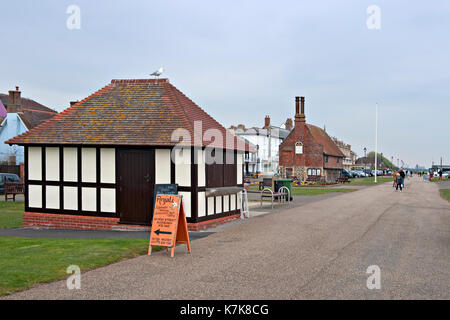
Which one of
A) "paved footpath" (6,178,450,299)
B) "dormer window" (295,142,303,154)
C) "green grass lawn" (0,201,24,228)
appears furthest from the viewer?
"dormer window" (295,142,303,154)

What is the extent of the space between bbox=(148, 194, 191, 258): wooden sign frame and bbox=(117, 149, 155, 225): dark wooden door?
3.92 meters

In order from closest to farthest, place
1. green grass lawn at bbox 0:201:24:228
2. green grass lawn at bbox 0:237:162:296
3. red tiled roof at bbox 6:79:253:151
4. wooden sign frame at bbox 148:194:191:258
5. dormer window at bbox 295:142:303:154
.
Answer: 1. green grass lawn at bbox 0:237:162:296
2. wooden sign frame at bbox 148:194:191:258
3. red tiled roof at bbox 6:79:253:151
4. green grass lawn at bbox 0:201:24:228
5. dormer window at bbox 295:142:303:154

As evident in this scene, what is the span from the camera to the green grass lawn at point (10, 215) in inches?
622

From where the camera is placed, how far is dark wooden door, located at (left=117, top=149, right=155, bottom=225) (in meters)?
13.7

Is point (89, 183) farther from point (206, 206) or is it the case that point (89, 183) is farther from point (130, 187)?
point (206, 206)

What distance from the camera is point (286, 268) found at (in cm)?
811

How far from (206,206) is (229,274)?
6.54m

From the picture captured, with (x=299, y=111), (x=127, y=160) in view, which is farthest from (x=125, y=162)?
(x=299, y=111)

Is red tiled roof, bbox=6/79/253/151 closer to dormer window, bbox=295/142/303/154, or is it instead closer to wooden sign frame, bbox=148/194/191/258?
wooden sign frame, bbox=148/194/191/258

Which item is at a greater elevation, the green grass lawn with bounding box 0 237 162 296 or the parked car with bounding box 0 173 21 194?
the parked car with bounding box 0 173 21 194

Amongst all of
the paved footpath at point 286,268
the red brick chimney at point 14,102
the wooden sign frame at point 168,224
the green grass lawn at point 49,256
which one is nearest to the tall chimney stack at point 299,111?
the red brick chimney at point 14,102

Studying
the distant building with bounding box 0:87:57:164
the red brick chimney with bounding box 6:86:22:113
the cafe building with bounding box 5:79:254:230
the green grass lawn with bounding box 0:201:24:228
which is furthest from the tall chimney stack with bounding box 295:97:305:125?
the cafe building with bounding box 5:79:254:230

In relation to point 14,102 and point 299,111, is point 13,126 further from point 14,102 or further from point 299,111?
point 299,111
